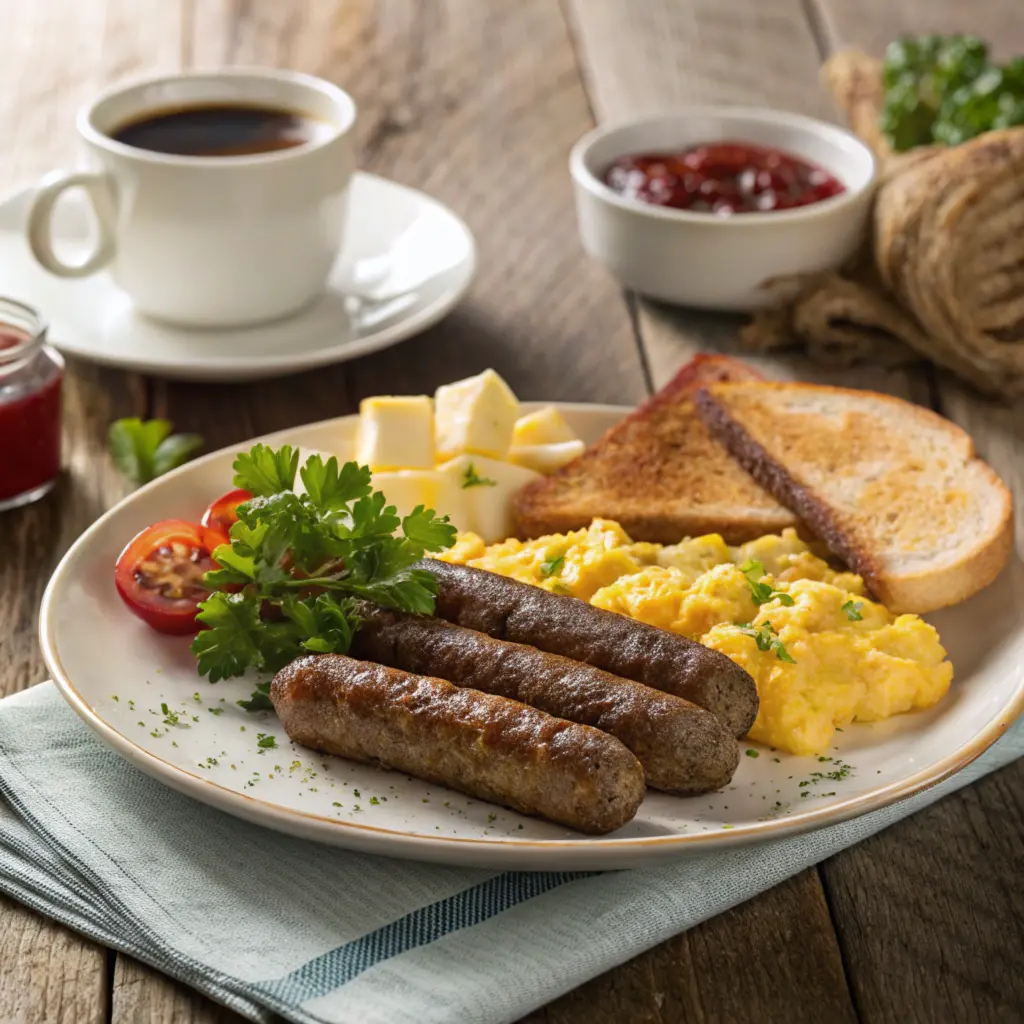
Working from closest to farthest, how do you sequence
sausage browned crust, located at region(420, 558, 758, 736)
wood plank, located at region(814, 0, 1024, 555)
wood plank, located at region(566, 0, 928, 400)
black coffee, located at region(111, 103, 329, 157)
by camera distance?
sausage browned crust, located at region(420, 558, 758, 736)
black coffee, located at region(111, 103, 329, 157)
wood plank, located at region(566, 0, 928, 400)
wood plank, located at region(814, 0, 1024, 555)

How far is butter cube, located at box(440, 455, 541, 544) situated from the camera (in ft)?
11.2

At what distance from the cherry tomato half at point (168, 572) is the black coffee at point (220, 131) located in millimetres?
1494

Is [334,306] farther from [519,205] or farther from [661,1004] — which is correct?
[661,1004]

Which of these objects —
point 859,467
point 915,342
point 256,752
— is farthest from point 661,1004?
point 915,342

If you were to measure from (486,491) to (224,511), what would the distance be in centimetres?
60

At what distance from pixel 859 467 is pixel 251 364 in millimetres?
1608

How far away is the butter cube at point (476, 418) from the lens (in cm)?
347

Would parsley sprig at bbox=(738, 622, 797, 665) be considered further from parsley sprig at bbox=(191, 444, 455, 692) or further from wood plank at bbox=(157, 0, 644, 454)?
wood plank at bbox=(157, 0, 644, 454)

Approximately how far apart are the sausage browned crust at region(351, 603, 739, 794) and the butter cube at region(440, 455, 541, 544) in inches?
25.5

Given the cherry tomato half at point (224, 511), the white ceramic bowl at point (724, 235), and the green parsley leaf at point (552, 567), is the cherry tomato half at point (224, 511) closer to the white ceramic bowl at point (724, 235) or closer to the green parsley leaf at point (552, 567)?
the green parsley leaf at point (552, 567)

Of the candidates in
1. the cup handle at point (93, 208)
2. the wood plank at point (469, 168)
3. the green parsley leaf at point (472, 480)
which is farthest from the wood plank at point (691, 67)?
the cup handle at point (93, 208)

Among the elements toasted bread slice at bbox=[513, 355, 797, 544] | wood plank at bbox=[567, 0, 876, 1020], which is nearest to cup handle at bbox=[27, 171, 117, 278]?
toasted bread slice at bbox=[513, 355, 797, 544]

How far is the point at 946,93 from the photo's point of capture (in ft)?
16.1

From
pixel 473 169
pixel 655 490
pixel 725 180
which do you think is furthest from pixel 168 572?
pixel 473 169
